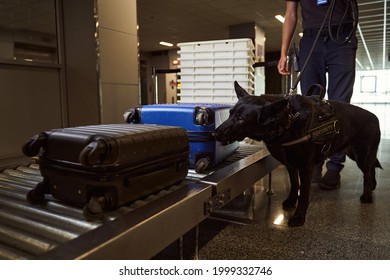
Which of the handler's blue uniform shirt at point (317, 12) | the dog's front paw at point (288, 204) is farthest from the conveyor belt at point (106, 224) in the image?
the handler's blue uniform shirt at point (317, 12)

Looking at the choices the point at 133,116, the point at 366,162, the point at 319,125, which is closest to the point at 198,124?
the point at 133,116

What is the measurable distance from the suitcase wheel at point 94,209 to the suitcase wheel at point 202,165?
2.13ft

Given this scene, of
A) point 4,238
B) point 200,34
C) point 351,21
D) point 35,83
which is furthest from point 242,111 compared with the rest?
point 200,34

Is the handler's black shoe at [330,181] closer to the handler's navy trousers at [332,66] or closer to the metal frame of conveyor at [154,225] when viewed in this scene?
the handler's navy trousers at [332,66]

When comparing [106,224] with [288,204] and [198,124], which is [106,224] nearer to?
[198,124]

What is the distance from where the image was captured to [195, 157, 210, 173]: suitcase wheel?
1.55 metres

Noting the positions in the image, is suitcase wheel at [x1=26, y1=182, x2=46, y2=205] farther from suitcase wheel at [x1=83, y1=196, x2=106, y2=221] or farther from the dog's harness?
the dog's harness

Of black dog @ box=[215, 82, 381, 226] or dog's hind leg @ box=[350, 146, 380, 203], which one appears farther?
dog's hind leg @ box=[350, 146, 380, 203]

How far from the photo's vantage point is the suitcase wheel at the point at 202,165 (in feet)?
5.08

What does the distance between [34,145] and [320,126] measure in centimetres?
124

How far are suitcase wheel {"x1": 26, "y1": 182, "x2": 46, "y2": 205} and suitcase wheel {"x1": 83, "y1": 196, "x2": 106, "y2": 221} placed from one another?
29 cm

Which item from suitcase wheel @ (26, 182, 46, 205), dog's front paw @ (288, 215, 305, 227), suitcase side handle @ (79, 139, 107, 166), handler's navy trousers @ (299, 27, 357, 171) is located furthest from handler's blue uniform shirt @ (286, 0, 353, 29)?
suitcase wheel @ (26, 182, 46, 205)

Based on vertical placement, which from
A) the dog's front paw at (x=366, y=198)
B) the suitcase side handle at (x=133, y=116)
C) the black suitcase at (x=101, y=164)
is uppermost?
the suitcase side handle at (x=133, y=116)
